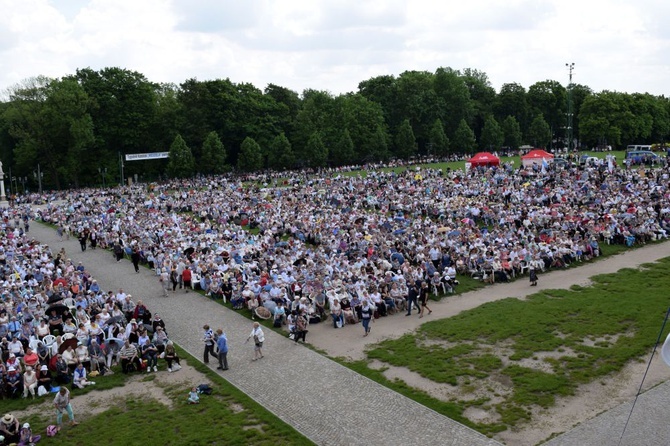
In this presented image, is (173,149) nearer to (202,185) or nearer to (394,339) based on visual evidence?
(202,185)

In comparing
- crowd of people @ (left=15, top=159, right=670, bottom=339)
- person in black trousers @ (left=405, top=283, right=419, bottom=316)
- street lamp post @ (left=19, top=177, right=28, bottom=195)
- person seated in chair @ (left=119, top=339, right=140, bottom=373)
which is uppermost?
street lamp post @ (left=19, top=177, right=28, bottom=195)

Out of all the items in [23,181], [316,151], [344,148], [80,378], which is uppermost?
[344,148]

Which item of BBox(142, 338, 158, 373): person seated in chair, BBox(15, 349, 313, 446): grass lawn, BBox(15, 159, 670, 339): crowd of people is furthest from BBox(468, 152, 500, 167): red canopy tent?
BBox(15, 349, 313, 446): grass lawn

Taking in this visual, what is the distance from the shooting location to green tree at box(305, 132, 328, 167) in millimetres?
71062

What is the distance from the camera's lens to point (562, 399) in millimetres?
11828

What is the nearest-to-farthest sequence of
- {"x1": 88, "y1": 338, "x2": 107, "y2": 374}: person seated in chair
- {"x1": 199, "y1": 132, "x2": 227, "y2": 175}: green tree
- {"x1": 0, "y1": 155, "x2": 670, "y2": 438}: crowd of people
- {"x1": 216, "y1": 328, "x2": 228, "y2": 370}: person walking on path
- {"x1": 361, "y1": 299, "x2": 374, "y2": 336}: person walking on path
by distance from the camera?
1. {"x1": 216, "y1": 328, "x2": 228, "y2": 370}: person walking on path
2. {"x1": 88, "y1": 338, "x2": 107, "y2": 374}: person seated in chair
3. {"x1": 0, "y1": 155, "x2": 670, "y2": 438}: crowd of people
4. {"x1": 361, "y1": 299, "x2": 374, "y2": 336}: person walking on path
5. {"x1": 199, "y1": 132, "x2": 227, "y2": 175}: green tree

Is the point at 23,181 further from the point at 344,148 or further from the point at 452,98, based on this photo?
the point at 452,98

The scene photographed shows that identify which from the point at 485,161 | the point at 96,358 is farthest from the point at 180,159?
the point at 96,358

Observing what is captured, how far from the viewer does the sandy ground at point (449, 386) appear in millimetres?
10977

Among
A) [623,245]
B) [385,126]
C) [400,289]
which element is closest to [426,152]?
[385,126]

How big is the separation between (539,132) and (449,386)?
83.3 metres

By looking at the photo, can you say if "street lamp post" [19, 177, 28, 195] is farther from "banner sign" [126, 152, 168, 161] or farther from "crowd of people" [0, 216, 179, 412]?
"crowd of people" [0, 216, 179, 412]

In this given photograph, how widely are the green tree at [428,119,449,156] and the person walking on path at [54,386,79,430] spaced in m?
72.6

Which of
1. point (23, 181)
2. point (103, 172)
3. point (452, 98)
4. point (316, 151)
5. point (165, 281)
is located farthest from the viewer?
point (452, 98)
